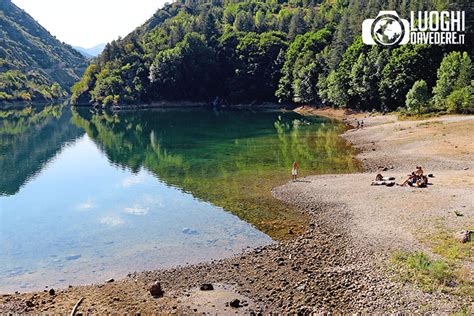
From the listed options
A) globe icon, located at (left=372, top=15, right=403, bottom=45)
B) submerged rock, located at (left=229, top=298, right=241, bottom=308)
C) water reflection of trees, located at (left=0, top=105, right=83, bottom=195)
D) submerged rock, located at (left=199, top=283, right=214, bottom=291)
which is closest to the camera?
submerged rock, located at (left=229, top=298, right=241, bottom=308)

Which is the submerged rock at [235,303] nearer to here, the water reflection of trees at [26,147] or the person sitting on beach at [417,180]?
the person sitting on beach at [417,180]

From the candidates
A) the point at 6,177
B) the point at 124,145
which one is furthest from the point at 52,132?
the point at 6,177

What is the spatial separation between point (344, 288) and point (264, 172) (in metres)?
31.8

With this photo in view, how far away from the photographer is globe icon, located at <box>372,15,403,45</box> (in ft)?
379

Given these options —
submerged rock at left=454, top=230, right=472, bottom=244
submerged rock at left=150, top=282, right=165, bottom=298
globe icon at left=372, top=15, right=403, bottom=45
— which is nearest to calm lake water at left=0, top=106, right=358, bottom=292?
submerged rock at left=150, top=282, right=165, bottom=298

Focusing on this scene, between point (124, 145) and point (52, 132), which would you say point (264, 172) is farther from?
point (52, 132)

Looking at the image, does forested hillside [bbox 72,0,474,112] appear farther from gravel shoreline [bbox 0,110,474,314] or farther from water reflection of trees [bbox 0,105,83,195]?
gravel shoreline [bbox 0,110,474,314]

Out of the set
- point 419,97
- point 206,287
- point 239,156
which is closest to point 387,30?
point 419,97

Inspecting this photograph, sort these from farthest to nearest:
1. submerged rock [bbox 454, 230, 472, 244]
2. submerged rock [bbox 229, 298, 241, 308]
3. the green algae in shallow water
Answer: the green algae in shallow water, submerged rock [bbox 454, 230, 472, 244], submerged rock [bbox 229, 298, 241, 308]

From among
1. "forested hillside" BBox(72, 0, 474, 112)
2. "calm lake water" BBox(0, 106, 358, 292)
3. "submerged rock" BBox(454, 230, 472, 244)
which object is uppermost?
"forested hillside" BBox(72, 0, 474, 112)

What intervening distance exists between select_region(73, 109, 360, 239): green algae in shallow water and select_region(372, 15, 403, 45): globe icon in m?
28.6

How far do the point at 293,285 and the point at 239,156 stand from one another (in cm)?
4208

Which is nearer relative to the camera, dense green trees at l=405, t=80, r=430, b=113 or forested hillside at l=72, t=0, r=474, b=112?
dense green trees at l=405, t=80, r=430, b=113

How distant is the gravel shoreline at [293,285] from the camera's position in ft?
68.3
